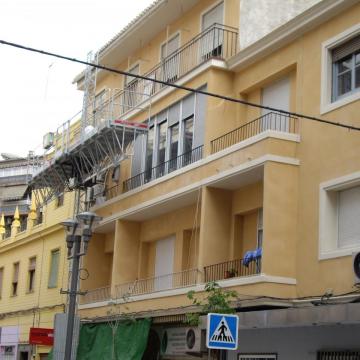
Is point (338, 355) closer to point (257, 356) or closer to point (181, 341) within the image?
point (257, 356)

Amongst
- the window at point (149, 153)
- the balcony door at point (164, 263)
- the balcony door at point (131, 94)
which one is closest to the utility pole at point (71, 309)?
the balcony door at point (164, 263)

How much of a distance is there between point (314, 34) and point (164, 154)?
22.4 feet

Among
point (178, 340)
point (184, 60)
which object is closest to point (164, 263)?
point (178, 340)

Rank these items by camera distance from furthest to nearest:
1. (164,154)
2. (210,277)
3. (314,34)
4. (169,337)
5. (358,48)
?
(164,154) → (169,337) → (210,277) → (314,34) → (358,48)

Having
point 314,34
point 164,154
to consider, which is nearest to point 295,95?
point 314,34

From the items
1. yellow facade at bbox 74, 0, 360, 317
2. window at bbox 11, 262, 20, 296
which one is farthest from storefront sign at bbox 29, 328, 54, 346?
window at bbox 11, 262, 20, 296

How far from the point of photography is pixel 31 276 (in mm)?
33625

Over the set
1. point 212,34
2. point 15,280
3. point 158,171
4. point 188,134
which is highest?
point 212,34

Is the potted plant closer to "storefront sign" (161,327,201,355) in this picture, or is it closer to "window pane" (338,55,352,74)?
"storefront sign" (161,327,201,355)

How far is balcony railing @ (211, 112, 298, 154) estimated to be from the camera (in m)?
18.6

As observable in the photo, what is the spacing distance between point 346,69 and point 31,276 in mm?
19913

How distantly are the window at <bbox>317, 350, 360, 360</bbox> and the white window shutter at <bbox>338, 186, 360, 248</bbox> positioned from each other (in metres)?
2.09

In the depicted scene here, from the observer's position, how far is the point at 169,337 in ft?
72.2

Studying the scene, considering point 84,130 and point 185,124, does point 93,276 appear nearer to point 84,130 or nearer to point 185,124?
point 84,130
